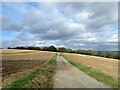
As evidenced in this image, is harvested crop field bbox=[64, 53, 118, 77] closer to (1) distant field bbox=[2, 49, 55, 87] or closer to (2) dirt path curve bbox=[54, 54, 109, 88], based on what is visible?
(2) dirt path curve bbox=[54, 54, 109, 88]

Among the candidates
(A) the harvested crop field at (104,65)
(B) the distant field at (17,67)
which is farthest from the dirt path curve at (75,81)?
(A) the harvested crop field at (104,65)

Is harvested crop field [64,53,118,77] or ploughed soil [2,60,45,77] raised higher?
ploughed soil [2,60,45,77]

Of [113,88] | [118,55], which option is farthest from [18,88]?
[118,55]

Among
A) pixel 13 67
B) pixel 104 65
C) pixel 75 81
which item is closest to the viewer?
pixel 75 81

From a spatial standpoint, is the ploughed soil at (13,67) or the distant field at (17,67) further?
the ploughed soil at (13,67)

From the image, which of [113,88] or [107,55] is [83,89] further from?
[107,55]

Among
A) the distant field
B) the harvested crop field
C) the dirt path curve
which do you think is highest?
the dirt path curve

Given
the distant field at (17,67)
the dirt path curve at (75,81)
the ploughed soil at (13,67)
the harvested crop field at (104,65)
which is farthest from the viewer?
the harvested crop field at (104,65)

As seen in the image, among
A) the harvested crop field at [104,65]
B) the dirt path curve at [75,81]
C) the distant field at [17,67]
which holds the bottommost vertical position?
the harvested crop field at [104,65]

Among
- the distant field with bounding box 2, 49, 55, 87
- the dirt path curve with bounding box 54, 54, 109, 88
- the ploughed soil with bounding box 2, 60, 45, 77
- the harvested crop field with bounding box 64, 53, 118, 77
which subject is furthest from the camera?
the harvested crop field with bounding box 64, 53, 118, 77

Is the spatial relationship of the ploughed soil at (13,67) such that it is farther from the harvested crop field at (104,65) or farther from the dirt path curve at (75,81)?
the harvested crop field at (104,65)

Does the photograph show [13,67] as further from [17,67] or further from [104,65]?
[104,65]

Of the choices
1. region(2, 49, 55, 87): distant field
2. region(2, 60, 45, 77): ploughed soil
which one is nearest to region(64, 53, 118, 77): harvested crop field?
region(2, 49, 55, 87): distant field

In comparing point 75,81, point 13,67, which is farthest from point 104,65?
point 13,67
